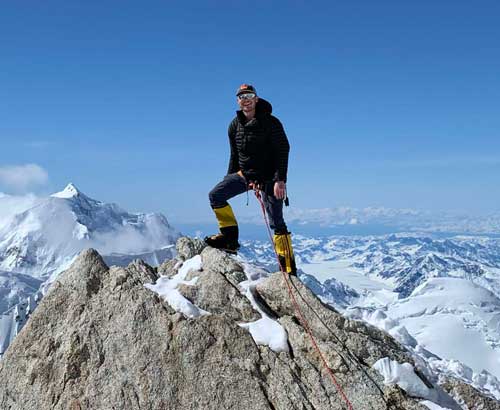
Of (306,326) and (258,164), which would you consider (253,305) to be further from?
Result: (258,164)

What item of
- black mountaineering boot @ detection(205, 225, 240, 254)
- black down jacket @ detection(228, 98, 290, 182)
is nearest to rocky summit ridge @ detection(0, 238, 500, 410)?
black mountaineering boot @ detection(205, 225, 240, 254)

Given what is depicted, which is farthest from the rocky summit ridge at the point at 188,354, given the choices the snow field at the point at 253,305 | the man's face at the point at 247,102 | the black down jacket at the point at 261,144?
the man's face at the point at 247,102

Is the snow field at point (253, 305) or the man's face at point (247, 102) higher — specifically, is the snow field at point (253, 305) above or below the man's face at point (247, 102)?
below

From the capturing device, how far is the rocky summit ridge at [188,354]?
11.4 m

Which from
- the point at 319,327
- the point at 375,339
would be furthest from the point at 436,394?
the point at 319,327

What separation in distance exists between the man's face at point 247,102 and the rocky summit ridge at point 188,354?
17.7 ft

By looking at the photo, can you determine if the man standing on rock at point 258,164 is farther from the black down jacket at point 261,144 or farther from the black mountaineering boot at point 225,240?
the black mountaineering boot at point 225,240

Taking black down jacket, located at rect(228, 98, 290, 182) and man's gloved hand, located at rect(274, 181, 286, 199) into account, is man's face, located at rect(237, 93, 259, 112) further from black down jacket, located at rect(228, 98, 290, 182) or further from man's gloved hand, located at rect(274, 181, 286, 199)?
man's gloved hand, located at rect(274, 181, 286, 199)

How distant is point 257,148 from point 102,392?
27.4ft

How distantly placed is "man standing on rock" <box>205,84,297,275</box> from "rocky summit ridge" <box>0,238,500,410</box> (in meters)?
2.20

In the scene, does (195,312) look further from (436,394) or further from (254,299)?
(436,394)

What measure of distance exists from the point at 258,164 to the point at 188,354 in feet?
21.5

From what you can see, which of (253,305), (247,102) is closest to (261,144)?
(247,102)

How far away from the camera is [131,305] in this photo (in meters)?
13.0
